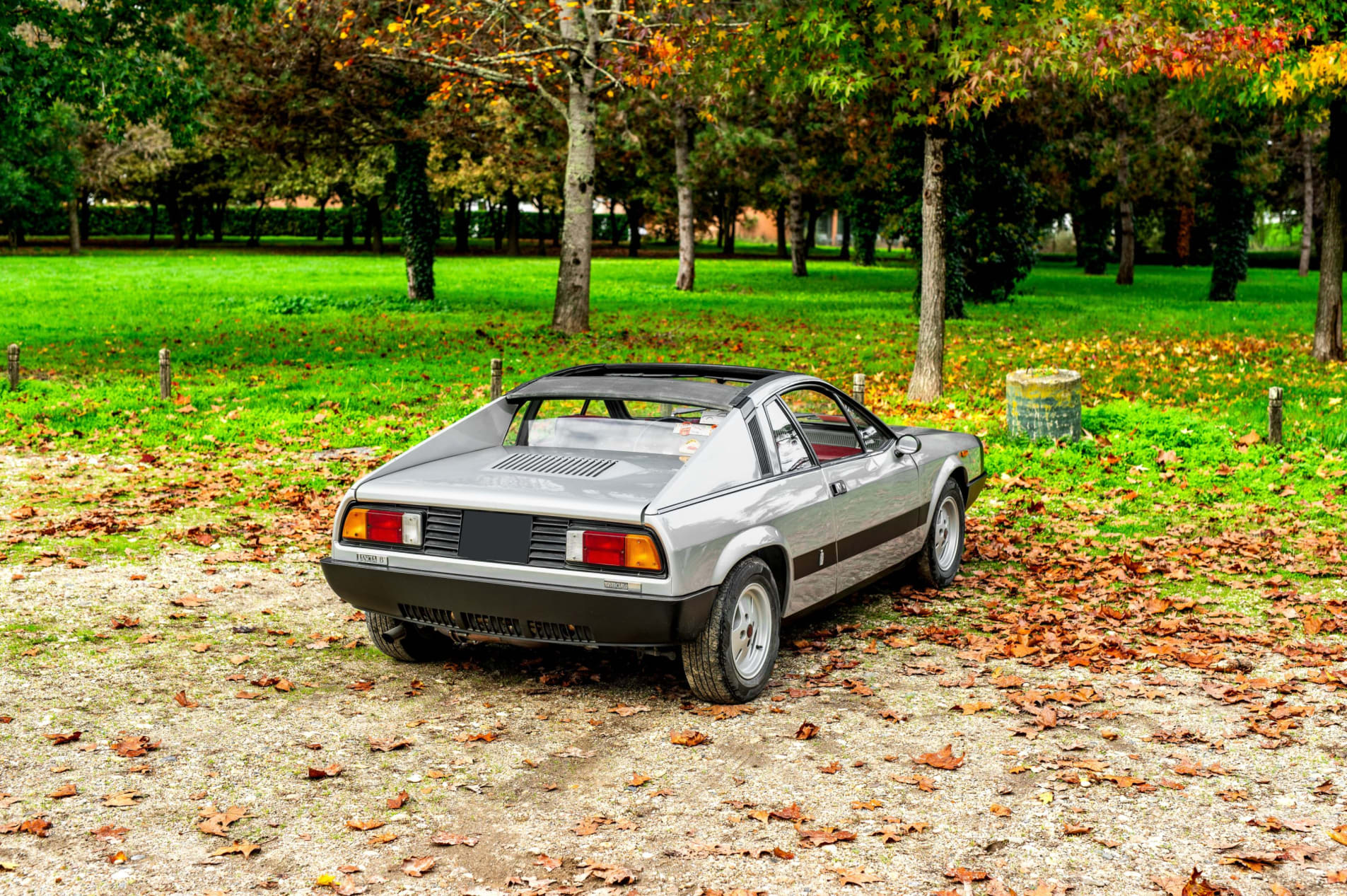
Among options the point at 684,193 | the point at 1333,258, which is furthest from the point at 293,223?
the point at 1333,258

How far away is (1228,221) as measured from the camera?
112 ft

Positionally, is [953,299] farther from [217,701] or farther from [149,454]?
[217,701]

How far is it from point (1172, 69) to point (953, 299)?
43.2 feet

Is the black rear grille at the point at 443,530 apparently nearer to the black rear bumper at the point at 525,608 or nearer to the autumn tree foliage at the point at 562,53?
the black rear bumper at the point at 525,608

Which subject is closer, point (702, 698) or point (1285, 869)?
Answer: point (1285, 869)

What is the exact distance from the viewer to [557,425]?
703 centimetres

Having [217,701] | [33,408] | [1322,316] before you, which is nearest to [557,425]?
[217,701]

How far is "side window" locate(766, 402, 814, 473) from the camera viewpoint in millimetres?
6645

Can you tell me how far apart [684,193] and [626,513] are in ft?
98.1

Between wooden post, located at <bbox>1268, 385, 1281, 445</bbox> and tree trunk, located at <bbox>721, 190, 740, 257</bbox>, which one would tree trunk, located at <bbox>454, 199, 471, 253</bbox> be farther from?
wooden post, located at <bbox>1268, 385, 1281, 445</bbox>

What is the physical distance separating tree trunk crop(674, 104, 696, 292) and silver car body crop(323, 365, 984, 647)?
1040 inches

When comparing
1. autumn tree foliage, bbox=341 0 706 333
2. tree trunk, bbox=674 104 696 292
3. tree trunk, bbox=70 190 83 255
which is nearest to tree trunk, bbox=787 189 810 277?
tree trunk, bbox=674 104 696 292

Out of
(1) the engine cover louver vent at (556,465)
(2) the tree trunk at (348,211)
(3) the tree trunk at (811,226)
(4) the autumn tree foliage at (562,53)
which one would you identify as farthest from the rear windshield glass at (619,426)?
(2) the tree trunk at (348,211)

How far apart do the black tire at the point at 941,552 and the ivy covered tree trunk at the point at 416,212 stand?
21439mm
